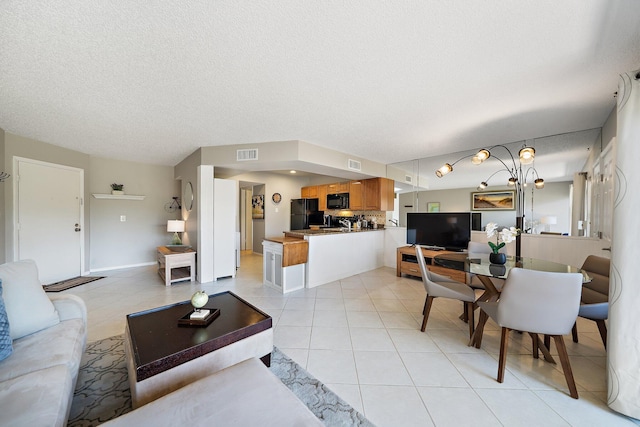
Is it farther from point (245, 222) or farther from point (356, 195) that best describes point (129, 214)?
point (356, 195)

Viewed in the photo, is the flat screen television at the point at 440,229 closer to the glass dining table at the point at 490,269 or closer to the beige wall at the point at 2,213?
the glass dining table at the point at 490,269

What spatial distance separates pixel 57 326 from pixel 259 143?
3056 mm

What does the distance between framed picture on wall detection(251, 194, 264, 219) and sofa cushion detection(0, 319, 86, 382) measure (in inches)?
202

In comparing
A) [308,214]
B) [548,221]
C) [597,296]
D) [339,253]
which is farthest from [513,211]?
[308,214]

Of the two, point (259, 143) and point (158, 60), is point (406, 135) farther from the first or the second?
point (158, 60)

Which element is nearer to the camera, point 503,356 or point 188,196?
point 503,356

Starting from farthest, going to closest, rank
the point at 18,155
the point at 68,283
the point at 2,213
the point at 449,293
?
the point at 68,283 < the point at 18,155 < the point at 2,213 < the point at 449,293

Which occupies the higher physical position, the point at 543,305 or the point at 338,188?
the point at 338,188

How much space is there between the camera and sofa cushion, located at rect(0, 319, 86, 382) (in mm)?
1233

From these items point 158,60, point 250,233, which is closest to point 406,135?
point 158,60

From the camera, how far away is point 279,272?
376 cm

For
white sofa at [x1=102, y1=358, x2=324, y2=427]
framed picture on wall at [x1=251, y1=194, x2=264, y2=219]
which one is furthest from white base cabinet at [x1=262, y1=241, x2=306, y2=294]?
framed picture on wall at [x1=251, y1=194, x2=264, y2=219]

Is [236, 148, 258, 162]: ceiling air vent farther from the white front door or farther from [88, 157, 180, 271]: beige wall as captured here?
the white front door

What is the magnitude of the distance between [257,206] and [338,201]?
2.57 meters
